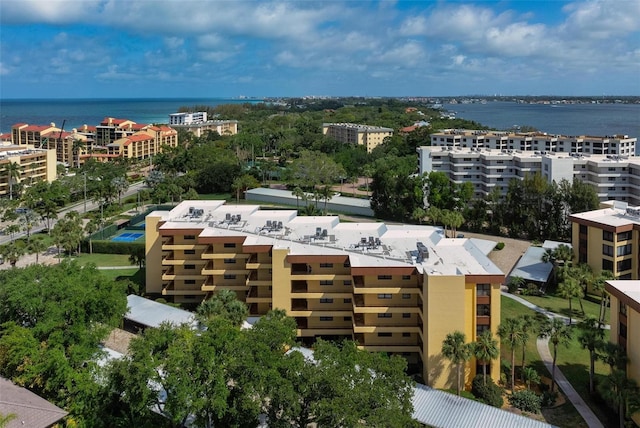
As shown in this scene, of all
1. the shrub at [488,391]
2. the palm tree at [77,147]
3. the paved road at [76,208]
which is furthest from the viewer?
the palm tree at [77,147]

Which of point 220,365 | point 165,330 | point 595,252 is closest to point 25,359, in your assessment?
point 165,330

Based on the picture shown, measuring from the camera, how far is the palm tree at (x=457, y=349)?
29.1 metres

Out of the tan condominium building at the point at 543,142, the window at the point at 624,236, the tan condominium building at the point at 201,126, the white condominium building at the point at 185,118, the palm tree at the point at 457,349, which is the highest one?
the white condominium building at the point at 185,118

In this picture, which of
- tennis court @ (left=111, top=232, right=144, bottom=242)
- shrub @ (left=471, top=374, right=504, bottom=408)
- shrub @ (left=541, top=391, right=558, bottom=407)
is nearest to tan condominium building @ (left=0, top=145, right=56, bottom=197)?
tennis court @ (left=111, top=232, right=144, bottom=242)

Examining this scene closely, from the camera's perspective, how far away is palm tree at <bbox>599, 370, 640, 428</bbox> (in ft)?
83.6

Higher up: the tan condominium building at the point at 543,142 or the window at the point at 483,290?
the tan condominium building at the point at 543,142

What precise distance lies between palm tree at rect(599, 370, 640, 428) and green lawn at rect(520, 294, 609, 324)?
16303mm

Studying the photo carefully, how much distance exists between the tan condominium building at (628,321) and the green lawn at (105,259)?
42.5 metres

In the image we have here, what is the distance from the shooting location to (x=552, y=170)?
6844 centimetres

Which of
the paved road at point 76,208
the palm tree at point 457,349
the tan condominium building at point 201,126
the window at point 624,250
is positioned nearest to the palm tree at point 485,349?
the palm tree at point 457,349

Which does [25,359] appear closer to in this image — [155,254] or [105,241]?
[155,254]

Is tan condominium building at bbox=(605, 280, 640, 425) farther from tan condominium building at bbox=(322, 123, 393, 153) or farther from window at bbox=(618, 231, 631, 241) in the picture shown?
tan condominium building at bbox=(322, 123, 393, 153)

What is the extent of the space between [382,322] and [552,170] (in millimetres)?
44503

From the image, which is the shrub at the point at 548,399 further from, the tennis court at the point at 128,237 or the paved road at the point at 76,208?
the paved road at the point at 76,208
